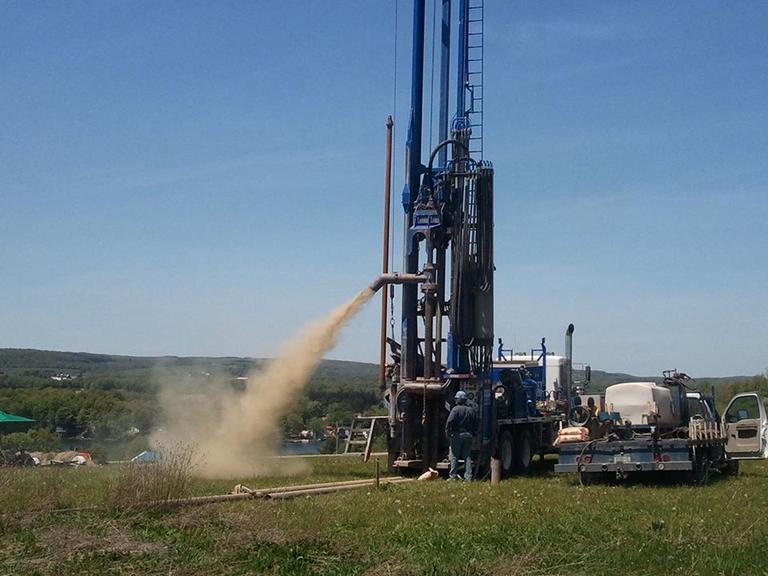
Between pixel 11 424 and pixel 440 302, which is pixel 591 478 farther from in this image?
pixel 11 424

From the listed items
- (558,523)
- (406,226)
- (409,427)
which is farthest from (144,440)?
(558,523)

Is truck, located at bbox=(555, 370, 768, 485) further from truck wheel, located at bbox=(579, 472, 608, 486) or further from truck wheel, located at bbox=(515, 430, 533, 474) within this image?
truck wheel, located at bbox=(515, 430, 533, 474)

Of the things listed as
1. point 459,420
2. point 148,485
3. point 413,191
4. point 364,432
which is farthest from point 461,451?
point 148,485

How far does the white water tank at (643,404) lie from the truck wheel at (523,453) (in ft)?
7.50

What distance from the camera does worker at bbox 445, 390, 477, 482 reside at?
1978cm

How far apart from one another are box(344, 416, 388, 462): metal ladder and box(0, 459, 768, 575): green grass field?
576 cm

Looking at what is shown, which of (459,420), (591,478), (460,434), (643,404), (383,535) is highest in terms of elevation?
(643,404)

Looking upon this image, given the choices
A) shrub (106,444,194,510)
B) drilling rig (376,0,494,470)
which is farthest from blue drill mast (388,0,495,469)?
shrub (106,444,194,510)

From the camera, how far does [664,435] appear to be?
19.5 meters

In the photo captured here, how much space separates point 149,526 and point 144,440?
462 inches

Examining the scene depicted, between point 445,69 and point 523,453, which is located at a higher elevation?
point 445,69

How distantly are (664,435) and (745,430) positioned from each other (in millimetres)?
3484

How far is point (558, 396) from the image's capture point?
27438mm

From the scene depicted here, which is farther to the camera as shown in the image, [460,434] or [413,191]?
[413,191]
